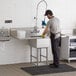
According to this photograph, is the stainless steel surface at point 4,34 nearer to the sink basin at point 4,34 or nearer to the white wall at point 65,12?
the sink basin at point 4,34

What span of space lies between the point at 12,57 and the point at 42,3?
1.67 metres

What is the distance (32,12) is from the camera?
6934mm

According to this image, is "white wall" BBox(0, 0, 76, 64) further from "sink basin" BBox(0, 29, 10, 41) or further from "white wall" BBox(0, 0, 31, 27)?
"sink basin" BBox(0, 29, 10, 41)

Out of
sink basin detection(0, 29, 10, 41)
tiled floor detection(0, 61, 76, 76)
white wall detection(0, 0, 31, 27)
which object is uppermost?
white wall detection(0, 0, 31, 27)

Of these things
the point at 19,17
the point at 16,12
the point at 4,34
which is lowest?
the point at 4,34

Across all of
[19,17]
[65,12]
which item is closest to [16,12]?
[19,17]

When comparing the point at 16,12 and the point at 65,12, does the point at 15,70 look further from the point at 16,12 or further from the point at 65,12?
the point at 65,12

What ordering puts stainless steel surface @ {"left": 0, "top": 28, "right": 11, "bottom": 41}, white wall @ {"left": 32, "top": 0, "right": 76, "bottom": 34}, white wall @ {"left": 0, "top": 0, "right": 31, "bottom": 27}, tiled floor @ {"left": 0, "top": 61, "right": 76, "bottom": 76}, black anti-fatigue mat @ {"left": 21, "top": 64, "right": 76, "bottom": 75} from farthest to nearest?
white wall @ {"left": 32, "top": 0, "right": 76, "bottom": 34} < white wall @ {"left": 0, "top": 0, "right": 31, "bottom": 27} < stainless steel surface @ {"left": 0, "top": 28, "right": 11, "bottom": 41} < black anti-fatigue mat @ {"left": 21, "top": 64, "right": 76, "bottom": 75} < tiled floor @ {"left": 0, "top": 61, "right": 76, "bottom": 76}

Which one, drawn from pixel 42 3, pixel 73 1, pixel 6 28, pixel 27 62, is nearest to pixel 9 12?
pixel 6 28

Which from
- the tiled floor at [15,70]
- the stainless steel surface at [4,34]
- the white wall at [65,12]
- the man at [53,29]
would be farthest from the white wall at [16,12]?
the tiled floor at [15,70]

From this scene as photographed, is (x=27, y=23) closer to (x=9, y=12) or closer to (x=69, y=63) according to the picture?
(x=9, y=12)

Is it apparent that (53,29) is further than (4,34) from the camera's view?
No

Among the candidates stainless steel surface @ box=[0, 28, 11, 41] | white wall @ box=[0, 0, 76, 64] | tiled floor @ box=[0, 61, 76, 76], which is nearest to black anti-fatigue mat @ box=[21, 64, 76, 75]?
tiled floor @ box=[0, 61, 76, 76]

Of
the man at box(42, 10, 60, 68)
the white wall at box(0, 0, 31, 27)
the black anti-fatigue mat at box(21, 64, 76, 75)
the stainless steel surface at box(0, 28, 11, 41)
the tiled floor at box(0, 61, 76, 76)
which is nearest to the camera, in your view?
the tiled floor at box(0, 61, 76, 76)
